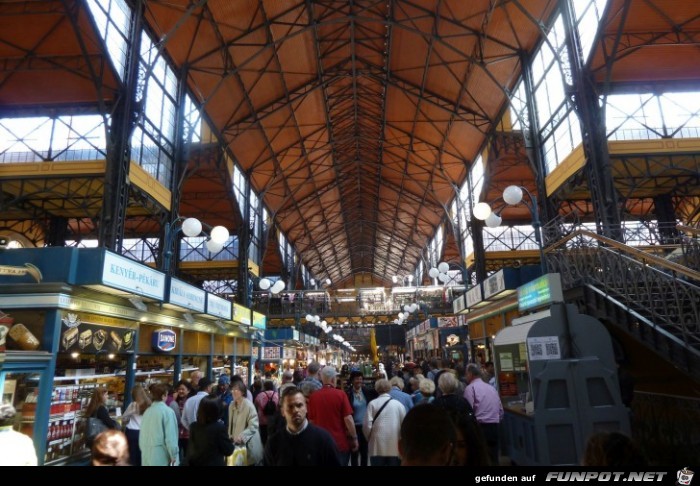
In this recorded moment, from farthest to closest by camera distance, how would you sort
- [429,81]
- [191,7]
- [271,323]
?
[271,323], [429,81], [191,7]

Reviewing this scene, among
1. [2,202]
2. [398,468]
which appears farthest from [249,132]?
[398,468]

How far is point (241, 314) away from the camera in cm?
1912

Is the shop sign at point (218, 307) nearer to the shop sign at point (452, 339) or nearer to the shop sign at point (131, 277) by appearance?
the shop sign at point (131, 277)

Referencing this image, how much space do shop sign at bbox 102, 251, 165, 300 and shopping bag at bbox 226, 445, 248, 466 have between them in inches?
186

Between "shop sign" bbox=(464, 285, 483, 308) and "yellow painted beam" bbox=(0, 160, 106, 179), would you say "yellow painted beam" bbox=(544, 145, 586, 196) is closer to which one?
"shop sign" bbox=(464, 285, 483, 308)

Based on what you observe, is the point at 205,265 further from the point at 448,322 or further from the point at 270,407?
the point at 270,407

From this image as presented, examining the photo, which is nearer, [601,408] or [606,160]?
[601,408]

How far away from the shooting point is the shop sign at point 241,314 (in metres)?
18.2

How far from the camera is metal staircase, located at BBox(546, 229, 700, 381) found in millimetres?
6613

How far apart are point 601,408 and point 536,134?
15.5 metres

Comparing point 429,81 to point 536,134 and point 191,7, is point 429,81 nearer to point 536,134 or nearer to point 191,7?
point 536,134

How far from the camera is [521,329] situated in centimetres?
755

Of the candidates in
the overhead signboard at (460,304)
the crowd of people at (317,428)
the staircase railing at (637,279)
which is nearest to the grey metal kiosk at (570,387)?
the crowd of people at (317,428)

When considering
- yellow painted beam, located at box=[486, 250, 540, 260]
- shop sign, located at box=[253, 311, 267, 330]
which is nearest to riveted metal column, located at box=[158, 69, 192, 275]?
shop sign, located at box=[253, 311, 267, 330]
